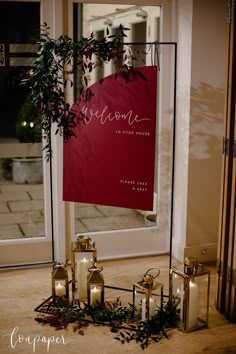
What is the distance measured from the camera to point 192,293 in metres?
3.04

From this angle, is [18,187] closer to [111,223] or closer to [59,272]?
[111,223]

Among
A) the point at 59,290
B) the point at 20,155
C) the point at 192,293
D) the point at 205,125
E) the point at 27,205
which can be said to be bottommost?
the point at 59,290

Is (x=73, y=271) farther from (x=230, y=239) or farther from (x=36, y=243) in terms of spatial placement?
(x=230, y=239)

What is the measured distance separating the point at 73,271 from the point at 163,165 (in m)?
1.20

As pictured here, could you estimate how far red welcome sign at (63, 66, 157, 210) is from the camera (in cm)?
332

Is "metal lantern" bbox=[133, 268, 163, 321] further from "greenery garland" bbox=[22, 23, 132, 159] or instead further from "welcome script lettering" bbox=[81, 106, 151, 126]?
"greenery garland" bbox=[22, 23, 132, 159]

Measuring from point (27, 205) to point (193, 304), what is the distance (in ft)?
5.30

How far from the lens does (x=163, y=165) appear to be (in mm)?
4176

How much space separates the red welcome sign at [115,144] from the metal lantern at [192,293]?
508 millimetres

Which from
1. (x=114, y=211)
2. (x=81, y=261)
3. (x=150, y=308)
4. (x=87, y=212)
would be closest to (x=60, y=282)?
(x=81, y=261)

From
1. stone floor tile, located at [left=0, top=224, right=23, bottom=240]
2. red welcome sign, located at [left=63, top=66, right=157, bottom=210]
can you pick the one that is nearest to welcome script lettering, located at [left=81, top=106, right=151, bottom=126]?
red welcome sign, located at [left=63, top=66, right=157, bottom=210]

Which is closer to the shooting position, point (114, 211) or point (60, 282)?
point (60, 282)

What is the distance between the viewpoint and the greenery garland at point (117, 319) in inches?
119

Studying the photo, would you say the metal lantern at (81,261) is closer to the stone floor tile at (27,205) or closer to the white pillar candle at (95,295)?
the white pillar candle at (95,295)
